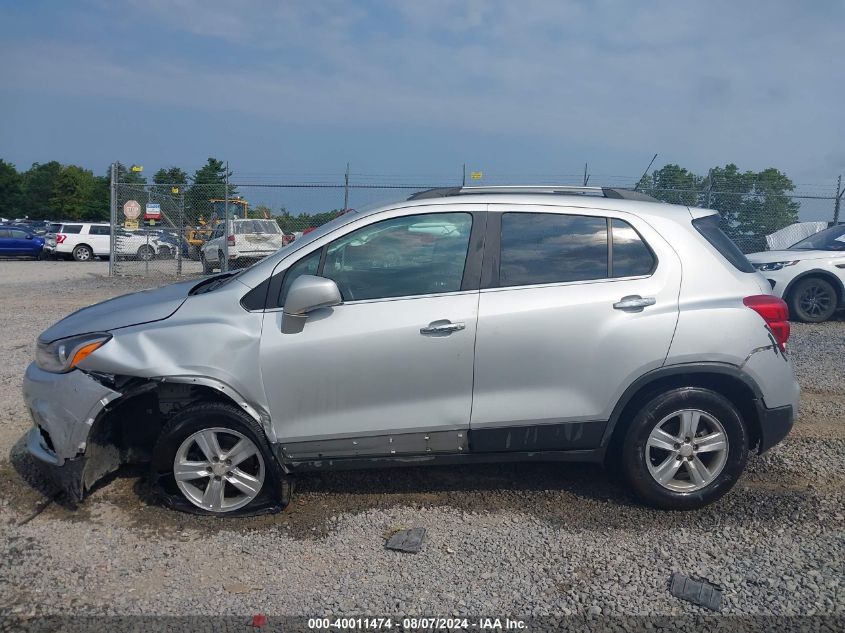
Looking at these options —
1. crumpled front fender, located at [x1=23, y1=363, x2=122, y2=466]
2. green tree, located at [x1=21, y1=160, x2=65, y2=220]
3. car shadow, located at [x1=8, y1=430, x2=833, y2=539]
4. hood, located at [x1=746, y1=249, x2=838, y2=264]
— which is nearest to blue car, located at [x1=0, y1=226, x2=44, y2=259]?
car shadow, located at [x1=8, y1=430, x2=833, y2=539]

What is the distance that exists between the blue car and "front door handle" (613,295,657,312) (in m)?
30.9

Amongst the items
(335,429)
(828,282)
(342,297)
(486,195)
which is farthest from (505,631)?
(828,282)

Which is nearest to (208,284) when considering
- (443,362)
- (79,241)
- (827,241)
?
(443,362)

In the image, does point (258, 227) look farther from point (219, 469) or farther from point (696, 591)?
point (696, 591)

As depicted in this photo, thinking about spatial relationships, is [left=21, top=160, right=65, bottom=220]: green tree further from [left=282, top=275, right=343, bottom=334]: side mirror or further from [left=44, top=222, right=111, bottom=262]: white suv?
[left=282, top=275, right=343, bottom=334]: side mirror

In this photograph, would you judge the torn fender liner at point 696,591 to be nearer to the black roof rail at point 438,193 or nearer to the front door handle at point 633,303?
the front door handle at point 633,303

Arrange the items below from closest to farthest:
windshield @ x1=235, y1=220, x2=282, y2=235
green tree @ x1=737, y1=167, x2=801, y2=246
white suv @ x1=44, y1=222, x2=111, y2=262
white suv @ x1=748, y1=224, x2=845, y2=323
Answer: white suv @ x1=748, y1=224, x2=845, y2=323
green tree @ x1=737, y1=167, x2=801, y2=246
windshield @ x1=235, y1=220, x2=282, y2=235
white suv @ x1=44, y1=222, x2=111, y2=262

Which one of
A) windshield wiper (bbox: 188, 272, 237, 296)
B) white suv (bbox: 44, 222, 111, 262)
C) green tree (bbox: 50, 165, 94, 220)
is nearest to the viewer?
windshield wiper (bbox: 188, 272, 237, 296)

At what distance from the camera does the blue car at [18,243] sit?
2927cm

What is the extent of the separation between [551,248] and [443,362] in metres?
0.93

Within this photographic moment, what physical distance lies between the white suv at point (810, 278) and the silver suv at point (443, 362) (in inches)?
272

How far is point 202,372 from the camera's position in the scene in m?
3.99

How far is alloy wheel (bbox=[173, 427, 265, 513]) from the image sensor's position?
4.08m

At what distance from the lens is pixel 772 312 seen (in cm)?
411
